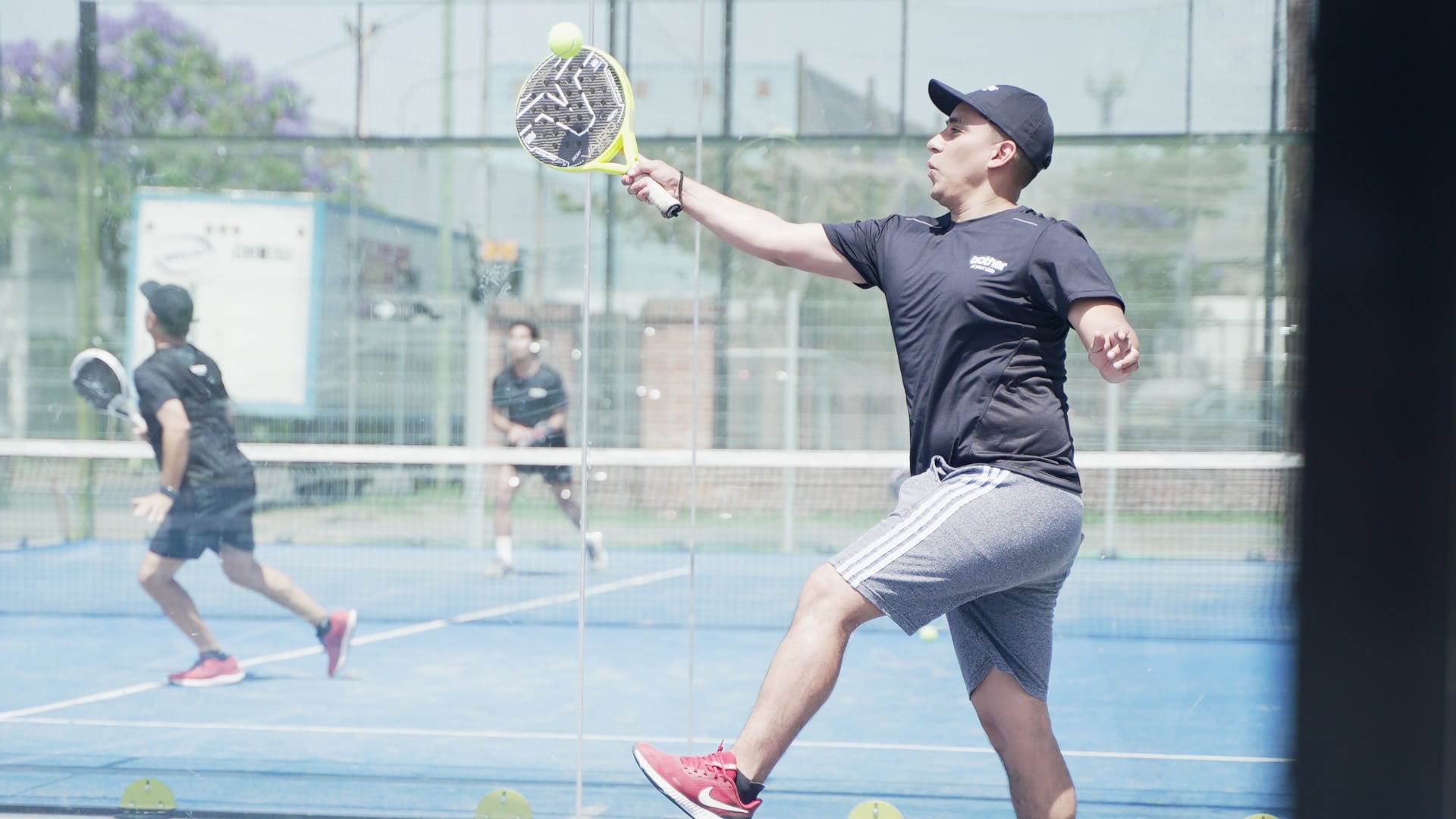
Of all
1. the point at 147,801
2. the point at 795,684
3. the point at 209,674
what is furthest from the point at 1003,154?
the point at 209,674

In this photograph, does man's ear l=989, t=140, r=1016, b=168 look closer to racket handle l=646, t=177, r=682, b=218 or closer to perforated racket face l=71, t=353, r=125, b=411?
racket handle l=646, t=177, r=682, b=218

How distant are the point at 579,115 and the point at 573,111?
0.02 meters

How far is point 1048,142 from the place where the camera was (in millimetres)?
3039

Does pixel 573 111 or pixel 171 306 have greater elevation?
pixel 573 111

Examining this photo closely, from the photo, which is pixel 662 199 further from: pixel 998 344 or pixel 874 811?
pixel 874 811

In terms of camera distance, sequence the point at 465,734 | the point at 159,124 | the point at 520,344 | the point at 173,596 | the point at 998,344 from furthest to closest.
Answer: the point at 520,344, the point at 159,124, the point at 173,596, the point at 465,734, the point at 998,344

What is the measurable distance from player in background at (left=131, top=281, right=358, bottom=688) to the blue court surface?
0.74ft

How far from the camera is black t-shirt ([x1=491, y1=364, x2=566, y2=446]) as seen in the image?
598 centimetres

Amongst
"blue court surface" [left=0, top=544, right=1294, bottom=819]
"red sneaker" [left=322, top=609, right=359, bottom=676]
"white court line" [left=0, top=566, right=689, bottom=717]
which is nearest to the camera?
"blue court surface" [left=0, top=544, right=1294, bottom=819]

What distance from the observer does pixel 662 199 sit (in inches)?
123

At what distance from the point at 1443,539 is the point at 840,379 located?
428 centimetres

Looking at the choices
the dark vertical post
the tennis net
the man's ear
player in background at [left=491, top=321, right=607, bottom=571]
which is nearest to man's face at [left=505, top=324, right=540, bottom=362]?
player in background at [left=491, top=321, right=607, bottom=571]

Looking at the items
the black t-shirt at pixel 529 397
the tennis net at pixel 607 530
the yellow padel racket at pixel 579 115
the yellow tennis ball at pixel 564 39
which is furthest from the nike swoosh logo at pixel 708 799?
the black t-shirt at pixel 529 397

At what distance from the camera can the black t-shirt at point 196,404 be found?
5.41m
